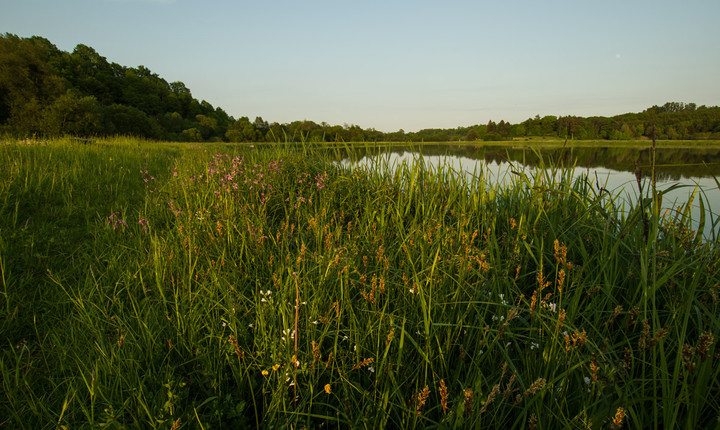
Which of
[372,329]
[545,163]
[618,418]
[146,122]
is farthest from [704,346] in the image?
[146,122]

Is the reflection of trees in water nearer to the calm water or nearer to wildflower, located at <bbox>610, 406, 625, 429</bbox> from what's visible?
the calm water

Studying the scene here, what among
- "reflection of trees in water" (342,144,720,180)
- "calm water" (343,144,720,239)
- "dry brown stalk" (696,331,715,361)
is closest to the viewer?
"dry brown stalk" (696,331,715,361)

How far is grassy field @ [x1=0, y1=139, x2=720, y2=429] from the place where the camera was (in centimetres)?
117

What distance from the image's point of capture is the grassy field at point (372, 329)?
1.17 metres

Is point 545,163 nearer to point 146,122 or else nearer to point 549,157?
point 549,157

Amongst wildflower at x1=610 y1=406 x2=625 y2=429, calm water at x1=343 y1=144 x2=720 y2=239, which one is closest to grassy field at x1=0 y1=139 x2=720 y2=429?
wildflower at x1=610 y1=406 x2=625 y2=429

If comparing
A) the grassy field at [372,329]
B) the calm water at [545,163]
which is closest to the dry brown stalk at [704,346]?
the grassy field at [372,329]

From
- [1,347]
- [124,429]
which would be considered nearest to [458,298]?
[124,429]

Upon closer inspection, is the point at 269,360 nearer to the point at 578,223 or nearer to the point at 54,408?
the point at 54,408

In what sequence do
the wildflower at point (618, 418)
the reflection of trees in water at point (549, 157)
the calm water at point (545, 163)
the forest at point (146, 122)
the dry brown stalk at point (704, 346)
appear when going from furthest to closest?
the forest at point (146, 122), the reflection of trees in water at point (549, 157), the calm water at point (545, 163), the dry brown stalk at point (704, 346), the wildflower at point (618, 418)

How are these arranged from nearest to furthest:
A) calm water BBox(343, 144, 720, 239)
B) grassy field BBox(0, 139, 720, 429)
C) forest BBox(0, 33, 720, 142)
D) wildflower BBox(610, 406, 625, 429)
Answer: wildflower BBox(610, 406, 625, 429), grassy field BBox(0, 139, 720, 429), calm water BBox(343, 144, 720, 239), forest BBox(0, 33, 720, 142)

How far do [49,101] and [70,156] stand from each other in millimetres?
35176

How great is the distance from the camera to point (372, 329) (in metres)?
1.45

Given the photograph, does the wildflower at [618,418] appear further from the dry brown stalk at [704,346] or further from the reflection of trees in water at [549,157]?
the reflection of trees in water at [549,157]
